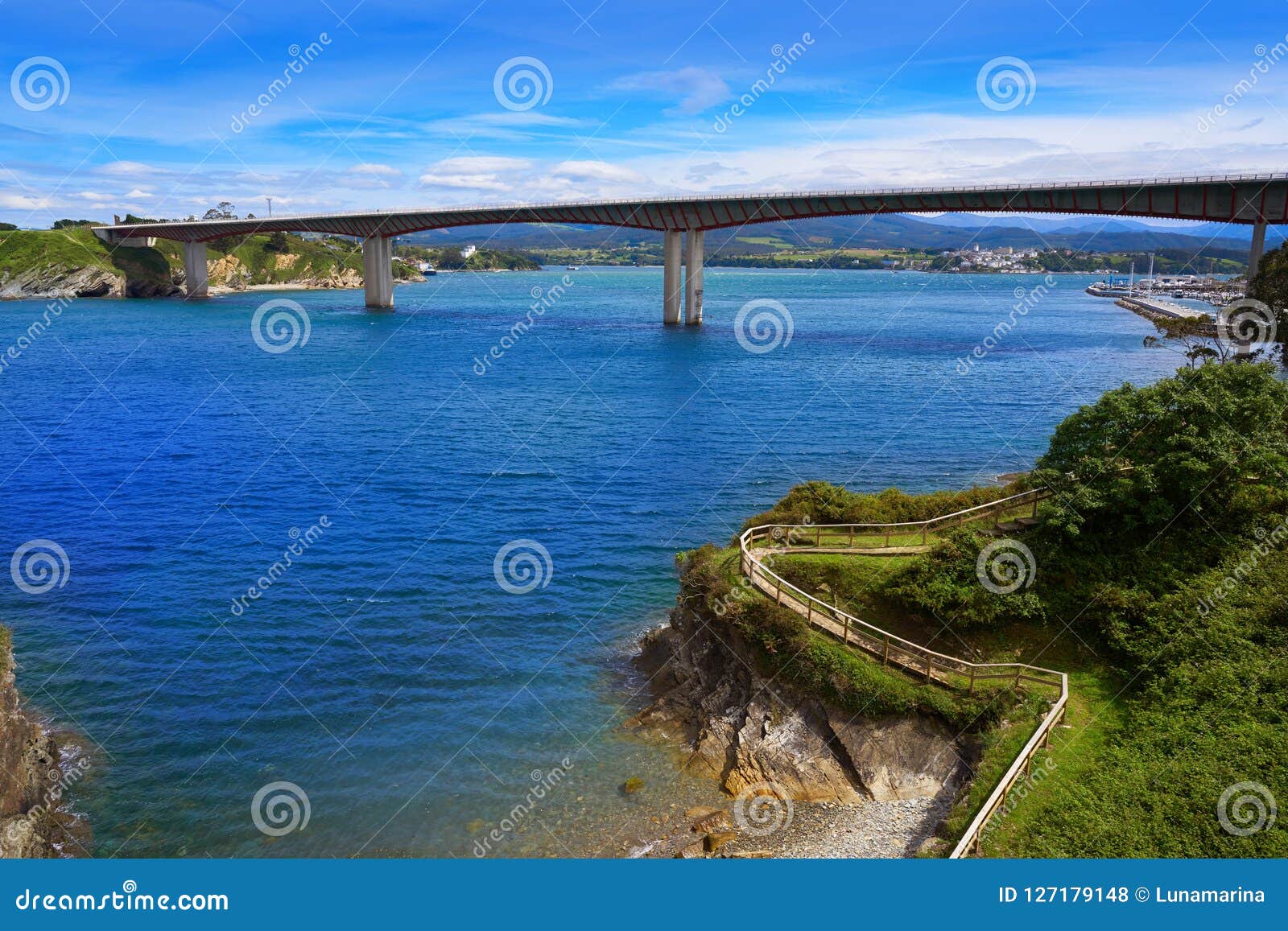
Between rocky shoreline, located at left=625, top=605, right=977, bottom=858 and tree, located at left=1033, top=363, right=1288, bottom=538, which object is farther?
tree, located at left=1033, top=363, right=1288, bottom=538

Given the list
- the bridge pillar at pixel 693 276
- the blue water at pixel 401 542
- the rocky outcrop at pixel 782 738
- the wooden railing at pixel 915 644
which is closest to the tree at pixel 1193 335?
the blue water at pixel 401 542

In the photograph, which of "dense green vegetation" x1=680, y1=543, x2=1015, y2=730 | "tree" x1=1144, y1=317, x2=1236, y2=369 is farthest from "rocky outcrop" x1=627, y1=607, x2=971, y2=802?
"tree" x1=1144, y1=317, x2=1236, y2=369

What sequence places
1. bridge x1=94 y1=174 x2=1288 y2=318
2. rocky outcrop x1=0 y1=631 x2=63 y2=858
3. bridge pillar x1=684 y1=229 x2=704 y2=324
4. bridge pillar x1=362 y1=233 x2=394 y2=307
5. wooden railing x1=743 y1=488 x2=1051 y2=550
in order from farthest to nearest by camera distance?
bridge pillar x1=362 y1=233 x2=394 y2=307, bridge pillar x1=684 y1=229 x2=704 y2=324, bridge x1=94 y1=174 x2=1288 y2=318, wooden railing x1=743 y1=488 x2=1051 y2=550, rocky outcrop x1=0 y1=631 x2=63 y2=858

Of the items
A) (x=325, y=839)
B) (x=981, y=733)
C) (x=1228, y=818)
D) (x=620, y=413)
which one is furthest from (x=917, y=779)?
(x=620, y=413)

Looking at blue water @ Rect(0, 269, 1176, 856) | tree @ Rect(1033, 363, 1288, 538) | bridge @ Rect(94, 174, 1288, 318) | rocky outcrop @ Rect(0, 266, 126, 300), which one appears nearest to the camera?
blue water @ Rect(0, 269, 1176, 856)

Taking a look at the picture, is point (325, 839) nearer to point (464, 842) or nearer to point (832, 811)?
point (464, 842)

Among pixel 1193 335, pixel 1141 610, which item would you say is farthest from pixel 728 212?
pixel 1141 610

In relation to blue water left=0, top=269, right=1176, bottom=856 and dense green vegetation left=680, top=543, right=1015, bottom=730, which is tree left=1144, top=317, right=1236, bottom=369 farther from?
dense green vegetation left=680, top=543, right=1015, bottom=730
